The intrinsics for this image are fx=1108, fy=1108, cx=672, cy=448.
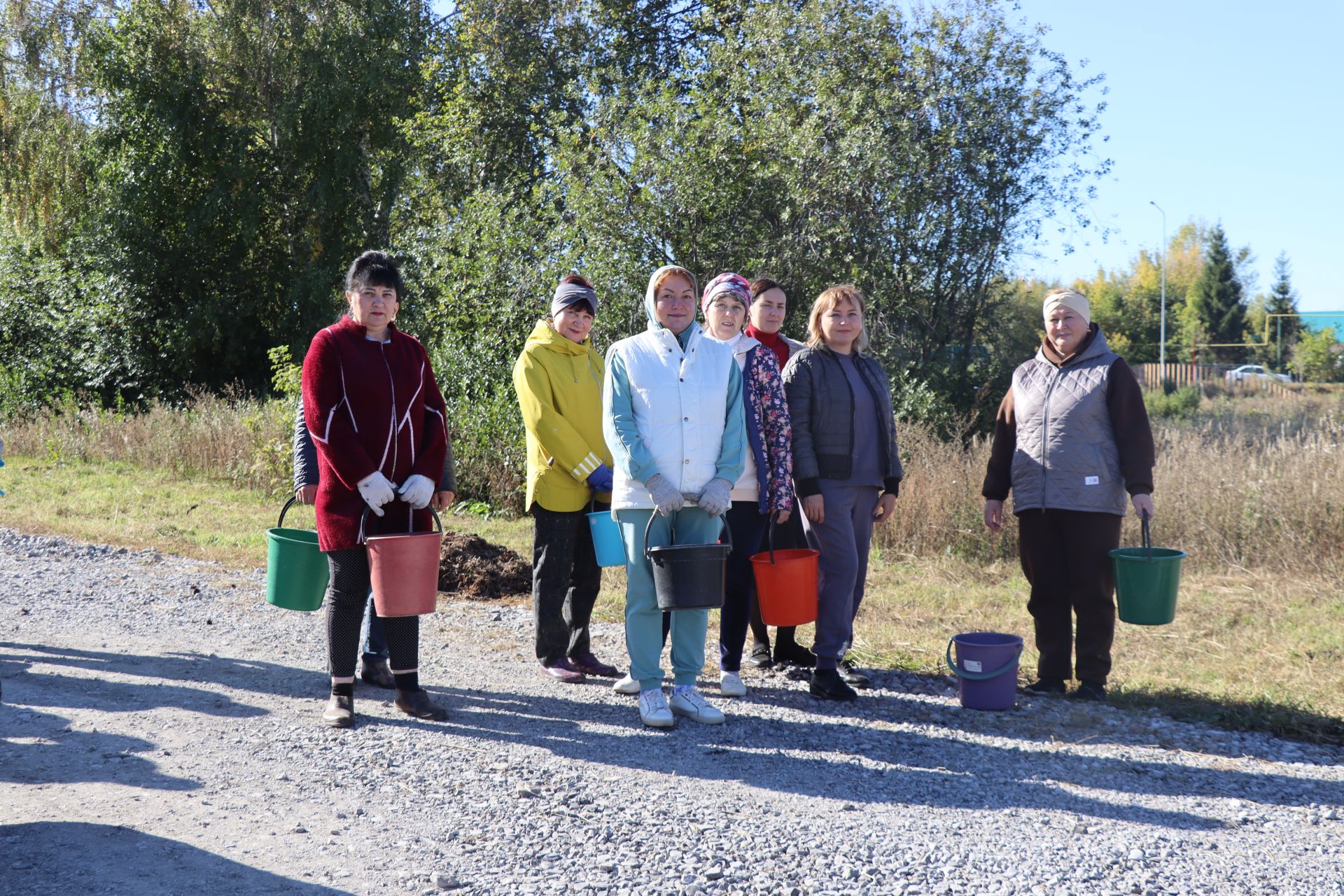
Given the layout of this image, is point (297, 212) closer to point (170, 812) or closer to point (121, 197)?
point (121, 197)

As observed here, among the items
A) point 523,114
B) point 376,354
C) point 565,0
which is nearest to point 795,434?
point 376,354

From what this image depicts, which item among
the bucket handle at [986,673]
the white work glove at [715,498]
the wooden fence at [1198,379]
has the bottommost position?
the bucket handle at [986,673]

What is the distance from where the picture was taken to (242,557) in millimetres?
9242

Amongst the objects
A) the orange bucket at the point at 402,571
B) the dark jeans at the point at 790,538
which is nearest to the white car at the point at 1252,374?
the dark jeans at the point at 790,538

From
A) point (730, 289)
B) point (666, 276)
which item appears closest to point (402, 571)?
point (666, 276)

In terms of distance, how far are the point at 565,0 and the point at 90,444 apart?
1212 centimetres

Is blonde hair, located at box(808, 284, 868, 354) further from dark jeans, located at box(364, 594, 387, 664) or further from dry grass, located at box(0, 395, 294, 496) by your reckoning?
dry grass, located at box(0, 395, 294, 496)

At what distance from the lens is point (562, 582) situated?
18.4ft

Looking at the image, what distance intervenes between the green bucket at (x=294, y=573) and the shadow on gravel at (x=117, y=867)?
1.68 meters

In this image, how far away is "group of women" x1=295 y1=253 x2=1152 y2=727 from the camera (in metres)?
4.85

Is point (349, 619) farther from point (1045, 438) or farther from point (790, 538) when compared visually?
point (1045, 438)

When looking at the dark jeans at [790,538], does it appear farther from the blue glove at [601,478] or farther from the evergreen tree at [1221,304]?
the evergreen tree at [1221,304]

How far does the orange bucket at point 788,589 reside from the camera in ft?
17.0

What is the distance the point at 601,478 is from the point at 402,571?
1214 millimetres
